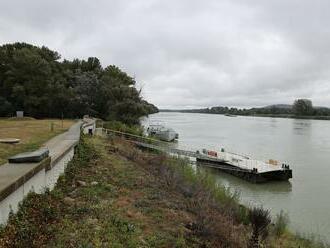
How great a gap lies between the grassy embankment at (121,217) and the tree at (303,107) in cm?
14265

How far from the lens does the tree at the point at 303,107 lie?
144625 millimetres

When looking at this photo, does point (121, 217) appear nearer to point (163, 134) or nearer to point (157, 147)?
point (157, 147)

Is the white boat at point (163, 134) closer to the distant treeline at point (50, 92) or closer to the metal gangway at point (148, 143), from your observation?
the distant treeline at point (50, 92)

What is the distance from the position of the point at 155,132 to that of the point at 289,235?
41.0 meters

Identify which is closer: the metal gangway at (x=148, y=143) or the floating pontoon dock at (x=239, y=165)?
the floating pontoon dock at (x=239, y=165)

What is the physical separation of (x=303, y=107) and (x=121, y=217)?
148276 mm

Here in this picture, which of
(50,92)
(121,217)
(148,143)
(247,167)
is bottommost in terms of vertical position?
(247,167)

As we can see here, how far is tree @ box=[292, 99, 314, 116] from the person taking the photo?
14462cm

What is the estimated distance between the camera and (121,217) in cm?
750

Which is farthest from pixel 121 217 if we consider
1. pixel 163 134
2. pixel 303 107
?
pixel 303 107

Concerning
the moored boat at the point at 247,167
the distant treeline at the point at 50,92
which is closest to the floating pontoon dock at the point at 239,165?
the moored boat at the point at 247,167

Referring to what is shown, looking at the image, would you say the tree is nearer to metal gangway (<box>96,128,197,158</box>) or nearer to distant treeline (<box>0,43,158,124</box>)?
distant treeline (<box>0,43,158,124</box>)

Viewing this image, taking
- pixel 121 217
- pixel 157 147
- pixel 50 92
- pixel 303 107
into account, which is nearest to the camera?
pixel 121 217

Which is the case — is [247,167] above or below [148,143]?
below
